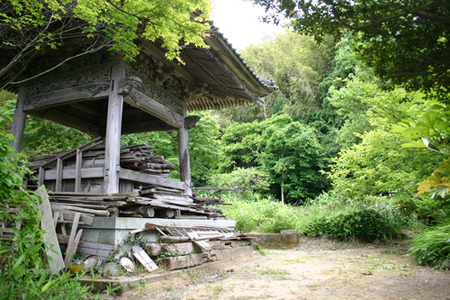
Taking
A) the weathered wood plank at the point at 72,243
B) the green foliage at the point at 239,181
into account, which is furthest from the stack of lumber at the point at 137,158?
the green foliage at the point at 239,181

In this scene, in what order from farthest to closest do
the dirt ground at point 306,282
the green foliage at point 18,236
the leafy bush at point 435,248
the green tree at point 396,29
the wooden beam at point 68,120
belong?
1. the wooden beam at point 68,120
2. the leafy bush at point 435,248
3. the dirt ground at point 306,282
4. the green foliage at point 18,236
5. the green tree at point 396,29

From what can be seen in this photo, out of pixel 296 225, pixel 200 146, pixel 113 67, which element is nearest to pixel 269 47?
pixel 200 146

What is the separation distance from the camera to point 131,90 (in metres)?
5.96

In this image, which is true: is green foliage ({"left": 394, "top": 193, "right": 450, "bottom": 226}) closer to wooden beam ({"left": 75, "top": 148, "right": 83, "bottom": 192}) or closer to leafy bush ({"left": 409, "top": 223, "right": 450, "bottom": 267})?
leafy bush ({"left": 409, "top": 223, "right": 450, "bottom": 267})

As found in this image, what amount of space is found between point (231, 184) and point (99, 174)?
45.1 feet

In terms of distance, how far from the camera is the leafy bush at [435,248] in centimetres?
566

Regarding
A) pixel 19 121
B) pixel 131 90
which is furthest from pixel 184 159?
pixel 19 121

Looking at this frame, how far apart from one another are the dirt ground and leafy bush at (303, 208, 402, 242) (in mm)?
2728

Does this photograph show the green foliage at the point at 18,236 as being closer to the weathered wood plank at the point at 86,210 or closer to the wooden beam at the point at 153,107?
the weathered wood plank at the point at 86,210

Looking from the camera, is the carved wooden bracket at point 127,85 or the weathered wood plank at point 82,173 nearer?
the weathered wood plank at point 82,173

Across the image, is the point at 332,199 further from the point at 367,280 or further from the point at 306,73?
the point at 306,73

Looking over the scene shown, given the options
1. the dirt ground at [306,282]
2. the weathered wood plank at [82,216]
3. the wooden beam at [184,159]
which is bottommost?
the dirt ground at [306,282]

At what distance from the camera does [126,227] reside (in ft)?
15.2

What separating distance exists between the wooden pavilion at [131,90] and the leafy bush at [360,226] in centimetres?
513
